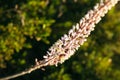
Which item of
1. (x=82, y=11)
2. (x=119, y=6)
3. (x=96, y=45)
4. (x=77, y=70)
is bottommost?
(x=77, y=70)

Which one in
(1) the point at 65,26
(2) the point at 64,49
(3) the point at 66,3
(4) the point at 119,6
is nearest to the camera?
(2) the point at 64,49

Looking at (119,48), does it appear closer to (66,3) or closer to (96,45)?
(96,45)

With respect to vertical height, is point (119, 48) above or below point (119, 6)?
below

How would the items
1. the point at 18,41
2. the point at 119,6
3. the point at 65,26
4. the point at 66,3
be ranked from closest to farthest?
1. the point at 18,41
2. the point at 65,26
3. the point at 66,3
4. the point at 119,6

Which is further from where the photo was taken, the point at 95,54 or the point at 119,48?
the point at 119,48

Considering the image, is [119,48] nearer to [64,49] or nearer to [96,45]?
[96,45]

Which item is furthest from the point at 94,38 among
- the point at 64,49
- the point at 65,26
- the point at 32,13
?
the point at 64,49
